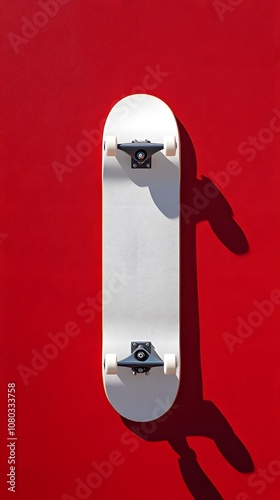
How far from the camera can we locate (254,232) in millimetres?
2381

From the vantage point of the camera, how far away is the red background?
2354mm

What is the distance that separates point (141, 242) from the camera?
238cm

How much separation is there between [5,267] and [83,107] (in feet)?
2.66

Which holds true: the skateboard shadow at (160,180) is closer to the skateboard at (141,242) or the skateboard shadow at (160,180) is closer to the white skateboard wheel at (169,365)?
the skateboard at (141,242)

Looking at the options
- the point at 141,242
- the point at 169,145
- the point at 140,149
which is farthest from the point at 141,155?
the point at 141,242

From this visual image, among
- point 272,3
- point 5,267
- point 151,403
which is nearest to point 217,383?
Answer: point 151,403

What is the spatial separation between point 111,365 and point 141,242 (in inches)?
22.1

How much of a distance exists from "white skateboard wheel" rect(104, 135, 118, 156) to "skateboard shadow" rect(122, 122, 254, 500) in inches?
12.2

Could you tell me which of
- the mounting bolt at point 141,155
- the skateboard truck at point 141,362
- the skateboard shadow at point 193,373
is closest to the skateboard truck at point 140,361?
the skateboard truck at point 141,362

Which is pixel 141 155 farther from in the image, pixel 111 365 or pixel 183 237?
pixel 111 365

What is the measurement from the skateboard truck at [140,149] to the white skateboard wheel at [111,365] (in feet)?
2.89

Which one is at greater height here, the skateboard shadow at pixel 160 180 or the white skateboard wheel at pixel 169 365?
the skateboard shadow at pixel 160 180

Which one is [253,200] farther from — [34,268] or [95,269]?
[34,268]

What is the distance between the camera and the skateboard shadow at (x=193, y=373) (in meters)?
2.39
